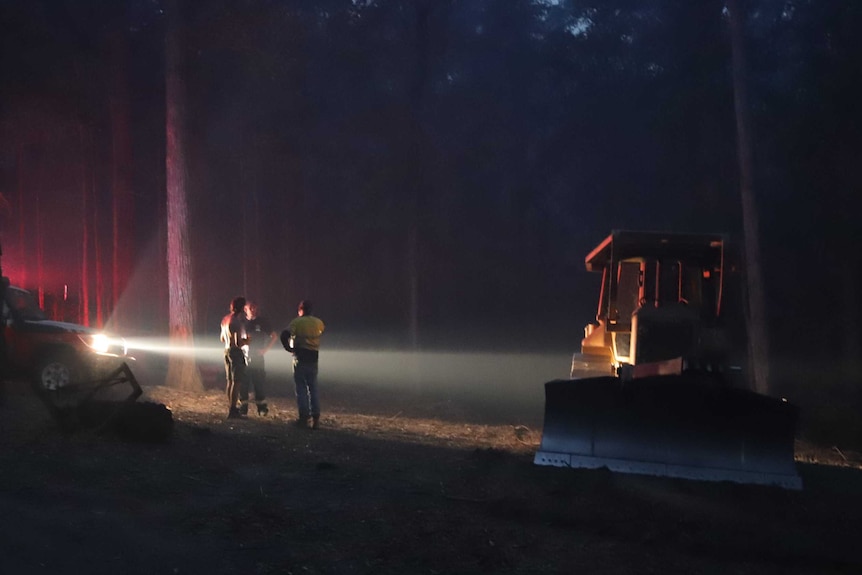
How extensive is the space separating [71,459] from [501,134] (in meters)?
25.8

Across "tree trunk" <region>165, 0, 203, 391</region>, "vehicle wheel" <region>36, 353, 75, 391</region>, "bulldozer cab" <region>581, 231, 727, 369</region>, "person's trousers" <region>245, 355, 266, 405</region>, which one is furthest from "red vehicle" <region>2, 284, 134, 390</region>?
"bulldozer cab" <region>581, 231, 727, 369</region>

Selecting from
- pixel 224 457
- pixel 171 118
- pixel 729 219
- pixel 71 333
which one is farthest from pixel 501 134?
pixel 224 457

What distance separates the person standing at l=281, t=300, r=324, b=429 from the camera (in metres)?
14.1

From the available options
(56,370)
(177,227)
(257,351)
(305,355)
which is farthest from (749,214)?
(56,370)

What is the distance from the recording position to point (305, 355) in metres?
14.1

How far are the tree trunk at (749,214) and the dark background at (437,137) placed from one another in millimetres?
950

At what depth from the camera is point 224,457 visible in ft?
35.7

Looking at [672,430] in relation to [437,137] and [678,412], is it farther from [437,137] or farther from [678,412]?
[437,137]

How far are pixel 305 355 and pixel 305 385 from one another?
53 centimetres

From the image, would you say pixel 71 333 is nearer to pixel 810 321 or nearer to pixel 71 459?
pixel 71 459

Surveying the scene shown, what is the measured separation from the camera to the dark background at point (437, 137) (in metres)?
24.5

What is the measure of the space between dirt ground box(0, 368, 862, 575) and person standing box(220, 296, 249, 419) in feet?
8.09

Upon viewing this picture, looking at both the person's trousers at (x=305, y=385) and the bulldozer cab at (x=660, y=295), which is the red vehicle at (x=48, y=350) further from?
the bulldozer cab at (x=660, y=295)

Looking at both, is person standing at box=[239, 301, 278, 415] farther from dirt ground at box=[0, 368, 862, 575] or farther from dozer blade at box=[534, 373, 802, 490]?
dozer blade at box=[534, 373, 802, 490]
